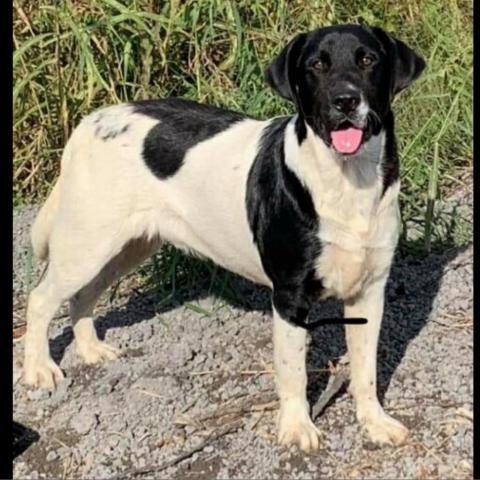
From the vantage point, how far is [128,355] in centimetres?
459

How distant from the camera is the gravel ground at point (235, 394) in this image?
3.73 metres

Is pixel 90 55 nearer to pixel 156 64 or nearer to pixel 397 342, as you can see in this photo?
pixel 156 64

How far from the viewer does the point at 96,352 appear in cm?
455

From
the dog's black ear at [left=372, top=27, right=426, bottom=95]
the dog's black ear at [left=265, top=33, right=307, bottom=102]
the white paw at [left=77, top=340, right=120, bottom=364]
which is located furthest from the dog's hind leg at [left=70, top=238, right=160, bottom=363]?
the dog's black ear at [left=372, top=27, right=426, bottom=95]

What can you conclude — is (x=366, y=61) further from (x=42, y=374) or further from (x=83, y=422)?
(x=42, y=374)

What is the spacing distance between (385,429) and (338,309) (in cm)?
105

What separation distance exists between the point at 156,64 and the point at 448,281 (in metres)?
1.94

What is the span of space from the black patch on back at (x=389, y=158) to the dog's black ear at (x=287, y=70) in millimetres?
351

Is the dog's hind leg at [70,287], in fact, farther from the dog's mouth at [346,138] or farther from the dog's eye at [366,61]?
the dog's eye at [366,61]

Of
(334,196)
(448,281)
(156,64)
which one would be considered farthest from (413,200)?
(334,196)

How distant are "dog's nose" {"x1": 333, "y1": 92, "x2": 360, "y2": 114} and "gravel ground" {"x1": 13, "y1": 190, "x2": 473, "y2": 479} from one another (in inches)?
50.4

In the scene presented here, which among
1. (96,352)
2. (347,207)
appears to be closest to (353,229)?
(347,207)

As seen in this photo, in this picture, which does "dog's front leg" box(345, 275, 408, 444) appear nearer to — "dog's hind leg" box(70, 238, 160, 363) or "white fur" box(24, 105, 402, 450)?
"white fur" box(24, 105, 402, 450)

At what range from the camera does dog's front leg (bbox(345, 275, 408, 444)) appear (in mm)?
3818
